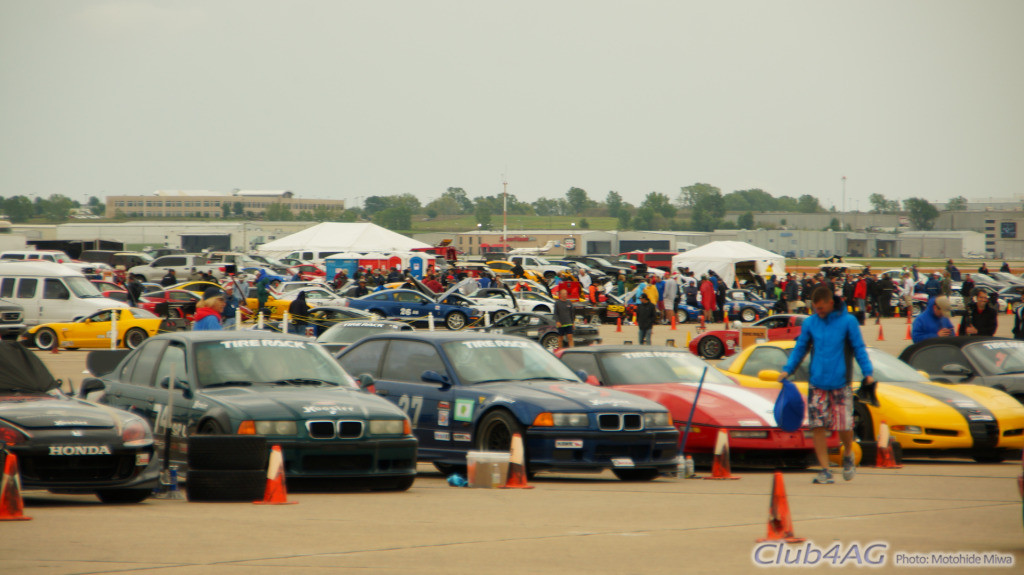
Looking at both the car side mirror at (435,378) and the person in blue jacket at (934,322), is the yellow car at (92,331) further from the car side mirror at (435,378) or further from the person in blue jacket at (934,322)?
the person in blue jacket at (934,322)

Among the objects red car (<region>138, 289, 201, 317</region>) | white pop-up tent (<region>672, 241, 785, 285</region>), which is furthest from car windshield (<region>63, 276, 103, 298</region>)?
white pop-up tent (<region>672, 241, 785, 285</region>)

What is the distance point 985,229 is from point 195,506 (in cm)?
17329

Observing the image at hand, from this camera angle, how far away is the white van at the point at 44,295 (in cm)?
2855

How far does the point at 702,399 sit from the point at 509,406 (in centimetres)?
225

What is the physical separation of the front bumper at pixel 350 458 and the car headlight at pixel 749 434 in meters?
3.31

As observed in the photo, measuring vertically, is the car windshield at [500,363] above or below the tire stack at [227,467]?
above

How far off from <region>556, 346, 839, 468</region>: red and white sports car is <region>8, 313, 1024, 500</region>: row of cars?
0.06ft

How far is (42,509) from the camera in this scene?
7988 mm

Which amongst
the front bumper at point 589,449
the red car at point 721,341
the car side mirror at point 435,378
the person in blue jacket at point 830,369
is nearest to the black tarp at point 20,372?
the car side mirror at point 435,378

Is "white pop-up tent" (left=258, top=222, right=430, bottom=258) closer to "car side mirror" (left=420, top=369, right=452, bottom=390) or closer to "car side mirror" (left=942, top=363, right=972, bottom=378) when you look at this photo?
"car side mirror" (left=942, top=363, right=972, bottom=378)

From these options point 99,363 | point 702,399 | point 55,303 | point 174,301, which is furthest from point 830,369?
point 174,301

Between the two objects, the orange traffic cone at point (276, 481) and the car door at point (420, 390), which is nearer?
the orange traffic cone at point (276, 481)

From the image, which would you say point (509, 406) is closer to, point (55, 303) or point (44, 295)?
point (55, 303)

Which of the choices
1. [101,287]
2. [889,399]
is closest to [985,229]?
[101,287]
